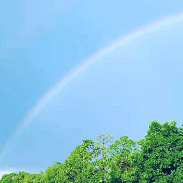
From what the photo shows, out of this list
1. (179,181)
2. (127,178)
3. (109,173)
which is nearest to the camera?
(179,181)

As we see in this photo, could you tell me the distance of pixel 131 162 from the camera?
83.4 feet

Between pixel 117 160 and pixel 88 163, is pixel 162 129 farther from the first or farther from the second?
pixel 88 163

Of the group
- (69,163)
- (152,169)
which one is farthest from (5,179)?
(152,169)

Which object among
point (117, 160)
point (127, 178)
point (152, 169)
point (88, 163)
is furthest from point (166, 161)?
point (88, 163)

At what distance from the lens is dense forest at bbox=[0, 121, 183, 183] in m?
21.2

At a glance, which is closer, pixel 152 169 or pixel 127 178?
pixel 152 169

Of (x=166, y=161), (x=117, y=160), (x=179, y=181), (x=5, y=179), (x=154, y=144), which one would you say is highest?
(x=5, y=179)

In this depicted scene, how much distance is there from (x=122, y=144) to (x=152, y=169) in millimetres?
7026

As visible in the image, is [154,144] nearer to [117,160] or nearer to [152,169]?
[152,169]

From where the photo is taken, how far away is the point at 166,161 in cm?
2098

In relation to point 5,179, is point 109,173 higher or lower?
lower

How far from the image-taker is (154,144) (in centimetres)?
2197

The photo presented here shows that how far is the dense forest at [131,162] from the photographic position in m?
21.2

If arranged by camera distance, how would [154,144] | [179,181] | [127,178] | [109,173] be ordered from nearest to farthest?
[179,181] < [154,144] < [127,178] < [109,173]
